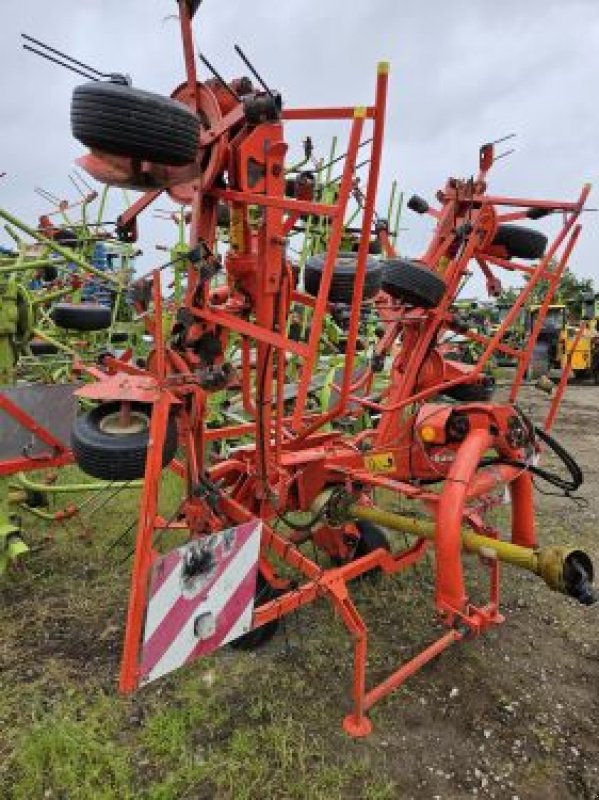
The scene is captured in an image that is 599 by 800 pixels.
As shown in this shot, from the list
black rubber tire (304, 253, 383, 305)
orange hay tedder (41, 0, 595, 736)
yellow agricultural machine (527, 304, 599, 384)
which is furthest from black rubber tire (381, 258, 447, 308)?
yellow agricultural machine (527, 304, 599, 384)

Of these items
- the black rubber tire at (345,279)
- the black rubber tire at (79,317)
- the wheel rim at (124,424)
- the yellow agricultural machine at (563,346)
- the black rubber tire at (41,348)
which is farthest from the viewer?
the yellow agricultural machine at (563,346)

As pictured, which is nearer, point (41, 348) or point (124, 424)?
point (124, 424)

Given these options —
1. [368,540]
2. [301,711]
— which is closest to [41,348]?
[368,540]

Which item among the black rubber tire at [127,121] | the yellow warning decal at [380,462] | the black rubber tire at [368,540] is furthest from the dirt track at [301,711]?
the black rubber tire at [127,121]

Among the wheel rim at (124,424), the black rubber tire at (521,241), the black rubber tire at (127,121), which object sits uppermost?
the black rubber tire at (127,121)

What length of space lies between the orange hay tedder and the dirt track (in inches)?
9.5

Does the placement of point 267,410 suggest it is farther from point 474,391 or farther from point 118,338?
point 118,338

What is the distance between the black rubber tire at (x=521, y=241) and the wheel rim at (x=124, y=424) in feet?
8.41

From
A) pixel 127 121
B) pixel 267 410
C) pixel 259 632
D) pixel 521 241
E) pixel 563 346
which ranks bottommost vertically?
pixel 563 346

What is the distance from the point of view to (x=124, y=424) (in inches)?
100

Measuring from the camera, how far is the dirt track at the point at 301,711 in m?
2.38

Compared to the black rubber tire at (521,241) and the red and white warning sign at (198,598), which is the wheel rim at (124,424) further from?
the black rubber tire at (521,241)

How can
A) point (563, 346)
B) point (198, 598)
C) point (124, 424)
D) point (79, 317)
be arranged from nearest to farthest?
point (198, 598), point (124, 424), point (79, 317), point (563, 346)

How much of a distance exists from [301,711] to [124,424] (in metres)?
1.50
